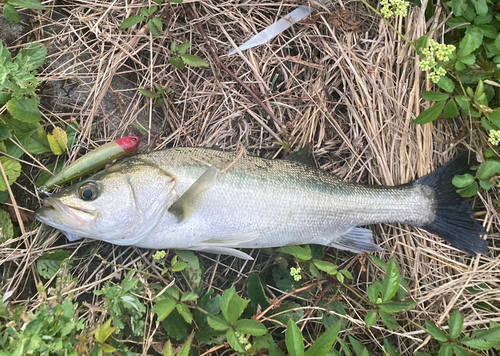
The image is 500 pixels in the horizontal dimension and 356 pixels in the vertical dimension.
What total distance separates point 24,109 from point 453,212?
12.1 ft

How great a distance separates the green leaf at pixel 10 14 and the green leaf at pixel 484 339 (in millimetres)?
4268

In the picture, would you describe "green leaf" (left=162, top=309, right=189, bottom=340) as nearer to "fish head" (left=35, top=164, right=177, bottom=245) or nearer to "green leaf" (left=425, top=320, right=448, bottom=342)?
"fish head" (left=35, top=164, right=177, bottom=245)

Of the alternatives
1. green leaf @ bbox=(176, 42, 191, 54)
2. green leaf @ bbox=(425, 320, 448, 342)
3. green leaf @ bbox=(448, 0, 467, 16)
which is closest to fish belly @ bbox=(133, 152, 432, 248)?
green leaf @ bbox=(425, 320, 448, 342)

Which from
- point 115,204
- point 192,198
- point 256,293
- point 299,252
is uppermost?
point 115,204

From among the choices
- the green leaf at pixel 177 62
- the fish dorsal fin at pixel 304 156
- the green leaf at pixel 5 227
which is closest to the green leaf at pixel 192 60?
the green leaf at pixel 177 62

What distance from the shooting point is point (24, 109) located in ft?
9.05

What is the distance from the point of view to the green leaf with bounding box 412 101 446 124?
2.75 meters

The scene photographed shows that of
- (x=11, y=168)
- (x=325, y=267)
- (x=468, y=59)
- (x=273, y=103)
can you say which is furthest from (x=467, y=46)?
(x=11, y=168)

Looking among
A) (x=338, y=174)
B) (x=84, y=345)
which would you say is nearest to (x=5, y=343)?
(x=84, y=345)

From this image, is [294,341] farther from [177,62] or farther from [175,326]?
[177,62]

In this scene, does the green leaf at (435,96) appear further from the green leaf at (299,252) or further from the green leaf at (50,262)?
the green leaf at (50,262)

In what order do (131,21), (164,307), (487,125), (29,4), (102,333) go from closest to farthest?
1. (102,333)
2. (164,307)
3. (487,125)
4. (29,4)
5. (131,21)

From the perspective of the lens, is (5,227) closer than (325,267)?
No

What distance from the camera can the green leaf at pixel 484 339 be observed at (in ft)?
7.66
